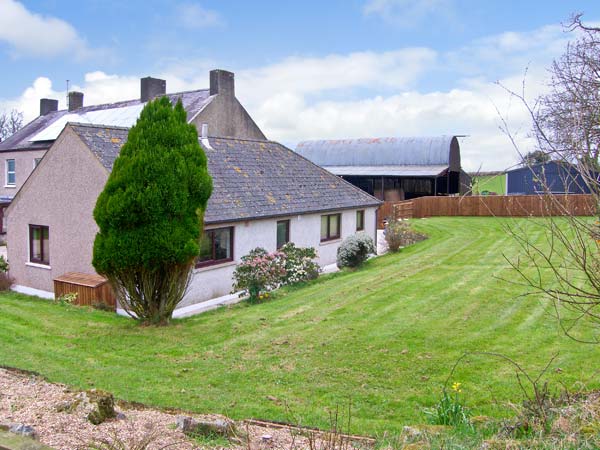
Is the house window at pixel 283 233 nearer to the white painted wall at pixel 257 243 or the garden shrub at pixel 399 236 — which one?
the white painted wall at pixel 257 243

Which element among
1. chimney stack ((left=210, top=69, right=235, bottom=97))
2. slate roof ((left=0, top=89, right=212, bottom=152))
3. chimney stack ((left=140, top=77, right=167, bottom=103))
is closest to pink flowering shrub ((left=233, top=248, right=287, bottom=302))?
slate roof ((left=0, top=89, right=212, bottom=152))

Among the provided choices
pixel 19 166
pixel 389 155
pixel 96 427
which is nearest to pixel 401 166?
pixel 389 155

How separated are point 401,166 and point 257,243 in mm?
30379

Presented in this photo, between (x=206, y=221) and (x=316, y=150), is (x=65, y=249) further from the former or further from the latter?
(x=316, y=150)

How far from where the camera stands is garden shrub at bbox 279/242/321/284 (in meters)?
17.8

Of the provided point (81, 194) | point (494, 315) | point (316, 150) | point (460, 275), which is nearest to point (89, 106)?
point (316, 150)

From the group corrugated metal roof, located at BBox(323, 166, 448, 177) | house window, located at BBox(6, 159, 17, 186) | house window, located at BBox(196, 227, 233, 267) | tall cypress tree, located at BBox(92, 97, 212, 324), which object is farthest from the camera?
corrugated metal roof, located at BBox(323, 166, 448, 177)

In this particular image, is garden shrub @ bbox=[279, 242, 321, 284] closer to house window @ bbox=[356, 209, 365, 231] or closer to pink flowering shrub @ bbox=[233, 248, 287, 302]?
pink flowering shrub @ bbox=[233, 248, 287, 302]

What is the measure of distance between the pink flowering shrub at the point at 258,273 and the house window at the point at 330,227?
5.10 m

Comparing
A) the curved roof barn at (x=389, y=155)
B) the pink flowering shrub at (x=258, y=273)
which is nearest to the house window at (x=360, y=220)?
the pink flowering shrub at (x=258, y=273)

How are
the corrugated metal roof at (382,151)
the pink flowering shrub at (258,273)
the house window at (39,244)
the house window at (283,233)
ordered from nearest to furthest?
the pink flowering shrub at (258,273) < the house window at (39,244) < the house window at (283,233) < the corrugated metal roof at (382,151)

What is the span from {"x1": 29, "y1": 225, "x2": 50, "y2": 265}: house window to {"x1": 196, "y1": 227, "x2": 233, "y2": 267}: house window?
16.4 ft

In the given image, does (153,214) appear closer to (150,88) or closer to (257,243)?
(257,243)

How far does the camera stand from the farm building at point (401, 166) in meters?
44.7
